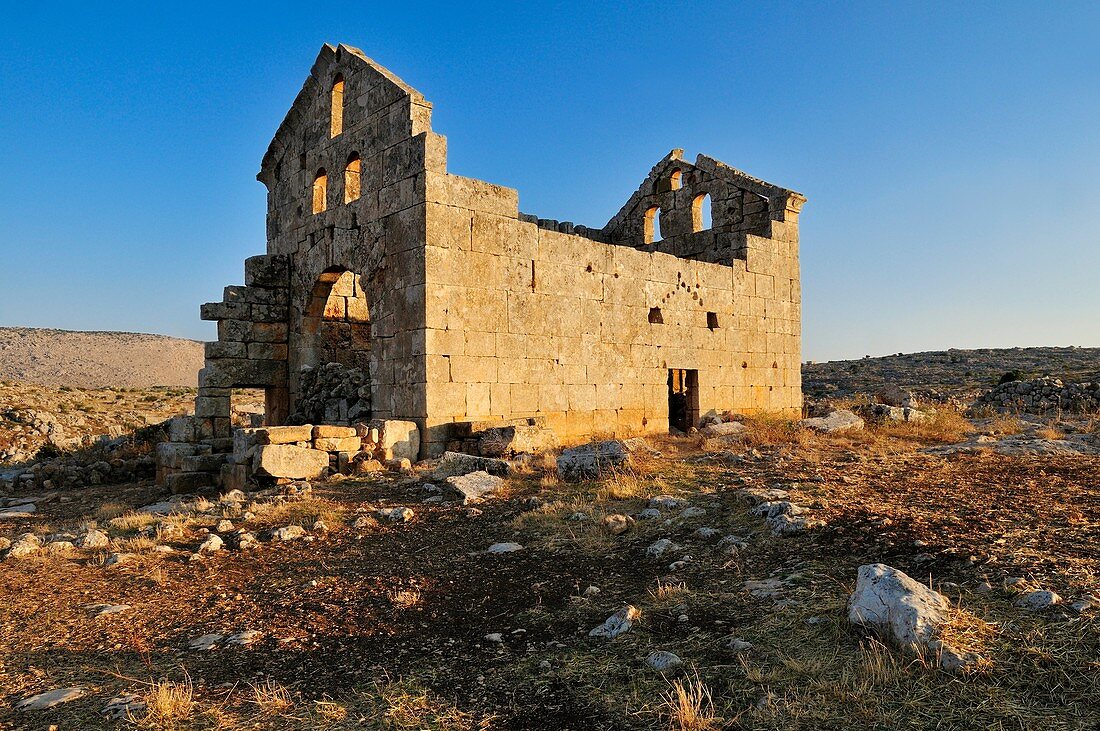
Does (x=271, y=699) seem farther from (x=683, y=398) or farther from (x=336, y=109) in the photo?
(x=683, y=398)

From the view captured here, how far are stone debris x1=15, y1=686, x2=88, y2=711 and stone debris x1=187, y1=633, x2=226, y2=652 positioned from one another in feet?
2.11

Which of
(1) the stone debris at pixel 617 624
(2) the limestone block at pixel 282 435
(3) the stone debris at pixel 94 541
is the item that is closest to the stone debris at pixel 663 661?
(1) the stone debris at pixel 617 624

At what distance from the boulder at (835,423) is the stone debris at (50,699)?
11.6 metres

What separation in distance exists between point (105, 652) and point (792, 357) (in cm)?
1528

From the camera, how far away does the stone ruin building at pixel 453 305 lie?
10898mm

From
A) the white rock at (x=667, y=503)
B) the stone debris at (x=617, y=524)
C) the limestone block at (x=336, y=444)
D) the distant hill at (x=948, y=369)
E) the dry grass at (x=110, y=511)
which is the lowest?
the dry grass at (x=110, y=511)

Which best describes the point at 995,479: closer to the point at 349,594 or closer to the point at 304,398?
the point at 349,594

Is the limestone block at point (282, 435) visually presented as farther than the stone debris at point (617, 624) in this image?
Yes

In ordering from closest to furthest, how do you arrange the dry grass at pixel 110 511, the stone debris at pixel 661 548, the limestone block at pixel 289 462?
the stone debris at pixel 661 548, the dry grass at pixel 110 511, the limestone block at pixel 289 462

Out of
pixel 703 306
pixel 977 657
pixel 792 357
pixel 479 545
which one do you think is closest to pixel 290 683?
pixel 479 545

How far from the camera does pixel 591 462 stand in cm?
890

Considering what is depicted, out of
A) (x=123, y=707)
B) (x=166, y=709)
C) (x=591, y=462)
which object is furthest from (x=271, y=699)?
(x=591, y=462)

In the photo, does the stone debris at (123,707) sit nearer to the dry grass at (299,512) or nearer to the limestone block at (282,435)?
the dry grass at (299,512)

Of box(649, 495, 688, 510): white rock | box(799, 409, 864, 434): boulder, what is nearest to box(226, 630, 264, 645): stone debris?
box(649, 495, 688, 510): white rock
